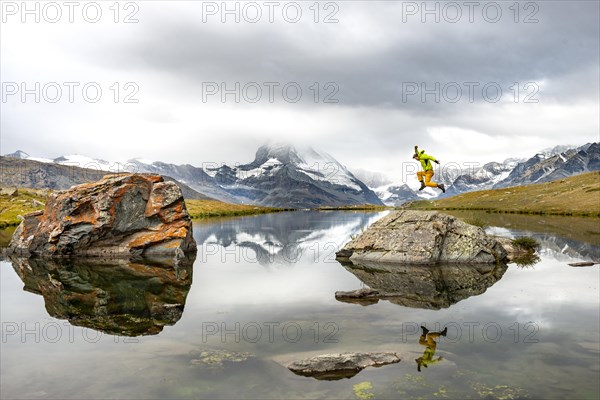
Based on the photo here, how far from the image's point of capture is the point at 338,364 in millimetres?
16984

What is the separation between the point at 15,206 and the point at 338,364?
510 feet

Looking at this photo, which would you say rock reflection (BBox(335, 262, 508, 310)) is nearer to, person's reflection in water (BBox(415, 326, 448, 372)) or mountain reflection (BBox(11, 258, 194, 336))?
person's reflection in water (BBox(415, 326, 448, 372))

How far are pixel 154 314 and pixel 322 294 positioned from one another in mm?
11194

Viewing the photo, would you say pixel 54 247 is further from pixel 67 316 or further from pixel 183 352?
pixel 183 352

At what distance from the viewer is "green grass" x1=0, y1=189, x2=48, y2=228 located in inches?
4266

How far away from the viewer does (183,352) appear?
19203mm

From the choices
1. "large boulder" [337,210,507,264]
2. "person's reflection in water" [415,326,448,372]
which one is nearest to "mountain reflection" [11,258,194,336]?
"person's reflection in water" [415,326,448,372]

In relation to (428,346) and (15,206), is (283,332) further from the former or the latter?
(15,206)

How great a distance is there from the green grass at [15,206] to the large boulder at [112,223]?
2306 inches

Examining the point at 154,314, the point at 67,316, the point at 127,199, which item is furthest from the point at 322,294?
the point at 127,199

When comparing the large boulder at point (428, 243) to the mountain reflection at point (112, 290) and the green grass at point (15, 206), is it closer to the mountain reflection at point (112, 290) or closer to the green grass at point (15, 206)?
the mountain reflection at point (112, 290)

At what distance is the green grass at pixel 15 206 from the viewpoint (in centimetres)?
10835

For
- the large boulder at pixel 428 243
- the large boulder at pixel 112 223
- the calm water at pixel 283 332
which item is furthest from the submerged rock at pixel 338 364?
the large boulder at pixel 112 223

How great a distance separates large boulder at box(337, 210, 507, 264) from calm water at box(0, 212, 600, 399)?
3.10m
